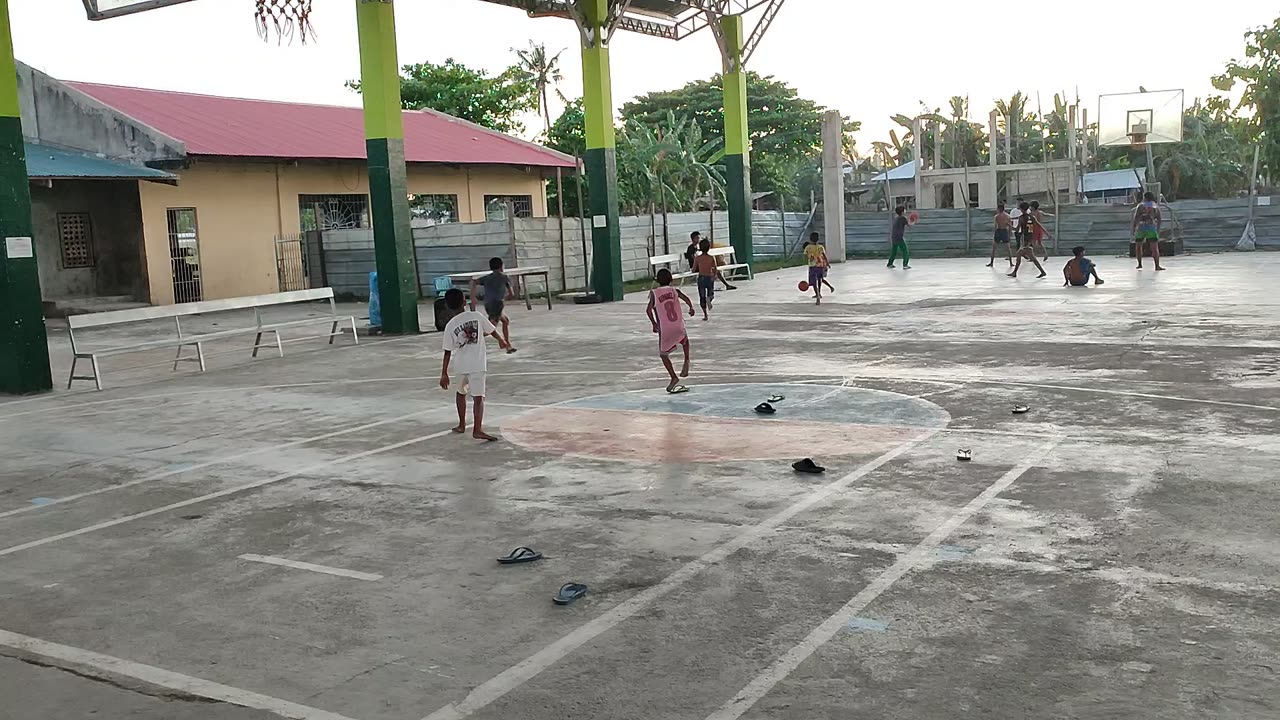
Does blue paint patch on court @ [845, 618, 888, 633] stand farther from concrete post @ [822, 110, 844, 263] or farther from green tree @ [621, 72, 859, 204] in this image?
green tree @ [621, 72, 859, 204]

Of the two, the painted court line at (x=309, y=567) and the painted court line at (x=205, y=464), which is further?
the painted court line at (x=205, y=464)

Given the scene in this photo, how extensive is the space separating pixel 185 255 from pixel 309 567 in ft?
83.0

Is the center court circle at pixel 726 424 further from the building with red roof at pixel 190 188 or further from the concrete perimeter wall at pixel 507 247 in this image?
the building with red roof at pixel 190 188

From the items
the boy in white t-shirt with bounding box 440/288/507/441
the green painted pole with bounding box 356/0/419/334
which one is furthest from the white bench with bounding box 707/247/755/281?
the boy in white t-shirt with bounding box 440/288/507/441

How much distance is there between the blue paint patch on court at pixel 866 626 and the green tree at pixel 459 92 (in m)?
43.2

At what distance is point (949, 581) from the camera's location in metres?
5.79

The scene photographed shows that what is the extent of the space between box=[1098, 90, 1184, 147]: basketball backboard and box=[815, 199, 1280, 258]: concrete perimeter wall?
3856mm

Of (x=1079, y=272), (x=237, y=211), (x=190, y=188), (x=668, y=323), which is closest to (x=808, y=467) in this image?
(x=668, y=323)

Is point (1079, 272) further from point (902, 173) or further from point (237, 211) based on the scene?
point (902, 173)

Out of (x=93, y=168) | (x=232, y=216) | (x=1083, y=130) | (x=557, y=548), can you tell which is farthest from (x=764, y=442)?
(x=1083, y=130)

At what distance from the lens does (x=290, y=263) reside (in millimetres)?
31594

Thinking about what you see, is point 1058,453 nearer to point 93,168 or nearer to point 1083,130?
point 93,168

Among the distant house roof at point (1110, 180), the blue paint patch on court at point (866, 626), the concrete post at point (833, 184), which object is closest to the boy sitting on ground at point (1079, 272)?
the concrete post at point (833, 184)

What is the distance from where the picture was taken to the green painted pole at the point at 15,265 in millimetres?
14062
